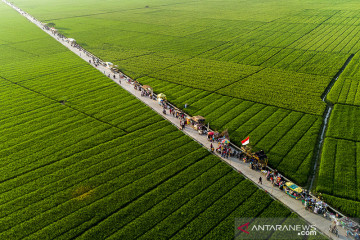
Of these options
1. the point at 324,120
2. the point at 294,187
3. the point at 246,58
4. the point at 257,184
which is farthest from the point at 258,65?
the point at 294,187

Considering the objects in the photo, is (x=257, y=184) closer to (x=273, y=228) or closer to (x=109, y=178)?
(x=273, y=228)

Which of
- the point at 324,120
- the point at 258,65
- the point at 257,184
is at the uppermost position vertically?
the point at 258,65

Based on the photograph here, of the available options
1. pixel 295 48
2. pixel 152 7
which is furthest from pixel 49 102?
pixel 152 7

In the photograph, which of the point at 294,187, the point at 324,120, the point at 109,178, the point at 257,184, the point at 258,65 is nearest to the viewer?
the point at 294,187

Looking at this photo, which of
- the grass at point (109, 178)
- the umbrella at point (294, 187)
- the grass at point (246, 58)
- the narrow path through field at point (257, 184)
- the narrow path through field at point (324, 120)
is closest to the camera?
the narrow path through field at point (257, 184)

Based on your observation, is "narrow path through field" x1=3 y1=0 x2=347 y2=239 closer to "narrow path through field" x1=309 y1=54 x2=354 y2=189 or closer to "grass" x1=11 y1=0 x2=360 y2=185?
"grass" x1=11 y1=0 x2=360 y2=185

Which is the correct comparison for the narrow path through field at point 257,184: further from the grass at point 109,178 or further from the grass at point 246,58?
the grass at point 246,58

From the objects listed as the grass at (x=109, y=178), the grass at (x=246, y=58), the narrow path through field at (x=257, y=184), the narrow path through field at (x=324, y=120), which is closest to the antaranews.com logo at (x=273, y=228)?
the grass at (x=109, y=178)

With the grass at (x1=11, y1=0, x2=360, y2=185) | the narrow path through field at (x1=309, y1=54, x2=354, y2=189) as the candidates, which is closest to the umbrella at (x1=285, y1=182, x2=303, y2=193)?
the grass at (x1=11, y1=0, x2=360, y2=185)
